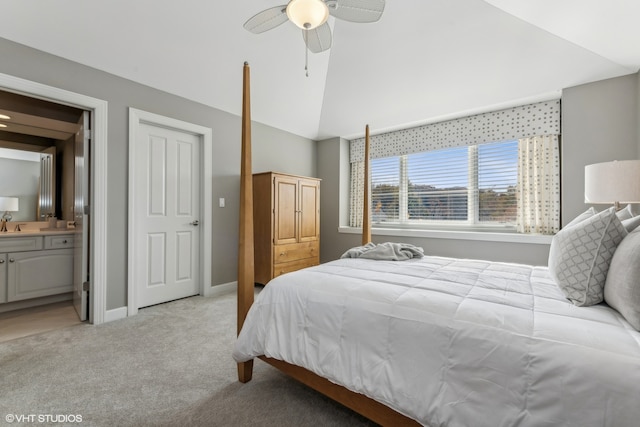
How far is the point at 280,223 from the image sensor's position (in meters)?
3.92

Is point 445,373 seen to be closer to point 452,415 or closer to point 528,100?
point 452,415

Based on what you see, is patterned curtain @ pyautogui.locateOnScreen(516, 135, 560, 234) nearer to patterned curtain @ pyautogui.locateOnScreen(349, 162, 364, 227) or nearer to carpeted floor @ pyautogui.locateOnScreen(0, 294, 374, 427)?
patterned curtain @ pyautogui.locateOnScreen(349, 162, 364, 227)

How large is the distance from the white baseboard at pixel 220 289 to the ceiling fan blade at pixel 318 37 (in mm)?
2908

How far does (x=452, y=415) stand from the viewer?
1.02 m

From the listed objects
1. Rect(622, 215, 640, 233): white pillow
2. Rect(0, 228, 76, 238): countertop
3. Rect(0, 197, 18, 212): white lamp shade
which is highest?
Rect(0, 197, 18, 212): white lamp shade

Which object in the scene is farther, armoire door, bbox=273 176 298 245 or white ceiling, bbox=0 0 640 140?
armoire door, bbox=273 176 298 245

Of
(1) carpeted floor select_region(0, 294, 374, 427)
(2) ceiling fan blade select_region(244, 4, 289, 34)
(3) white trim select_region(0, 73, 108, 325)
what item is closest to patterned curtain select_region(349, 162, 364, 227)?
(1) carpeted floor select_region(0, 294, 374, 427)

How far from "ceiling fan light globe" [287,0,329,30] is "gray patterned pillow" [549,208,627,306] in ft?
6.01

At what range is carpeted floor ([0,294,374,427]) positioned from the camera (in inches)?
59.4

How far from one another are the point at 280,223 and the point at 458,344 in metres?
3.06

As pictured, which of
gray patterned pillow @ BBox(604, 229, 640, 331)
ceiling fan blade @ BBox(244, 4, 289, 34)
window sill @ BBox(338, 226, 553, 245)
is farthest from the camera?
window sill @ BBox(338, 226, 553, 245)

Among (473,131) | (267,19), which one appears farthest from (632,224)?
(473,131)

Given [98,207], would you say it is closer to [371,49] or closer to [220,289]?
[220,289]

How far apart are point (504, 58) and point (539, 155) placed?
1.20m
